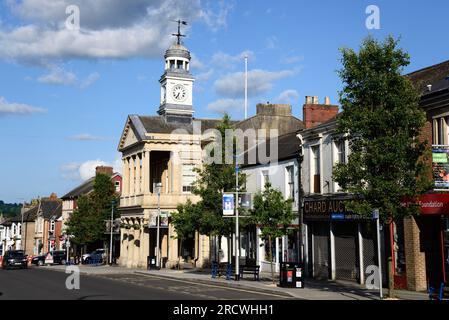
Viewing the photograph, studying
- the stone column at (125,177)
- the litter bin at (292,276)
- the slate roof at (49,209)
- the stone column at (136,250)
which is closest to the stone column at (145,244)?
the stone column at (136,250)

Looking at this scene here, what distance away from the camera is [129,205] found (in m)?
57.8

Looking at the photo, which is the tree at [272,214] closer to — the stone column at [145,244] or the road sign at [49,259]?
the stone column at [145,244]

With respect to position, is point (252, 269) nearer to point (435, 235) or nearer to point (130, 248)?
point (435, 235)

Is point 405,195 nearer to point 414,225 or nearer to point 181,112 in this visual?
point 414,225

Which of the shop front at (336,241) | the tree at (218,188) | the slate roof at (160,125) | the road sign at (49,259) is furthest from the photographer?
the road sign at (49,259)

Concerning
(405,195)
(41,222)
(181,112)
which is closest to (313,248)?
(405,195)

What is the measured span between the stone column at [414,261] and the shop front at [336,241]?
2.36 m

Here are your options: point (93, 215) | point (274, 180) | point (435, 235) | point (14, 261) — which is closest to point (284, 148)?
point (274, 180)

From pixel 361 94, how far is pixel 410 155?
3015mm

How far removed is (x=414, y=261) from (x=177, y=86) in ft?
122

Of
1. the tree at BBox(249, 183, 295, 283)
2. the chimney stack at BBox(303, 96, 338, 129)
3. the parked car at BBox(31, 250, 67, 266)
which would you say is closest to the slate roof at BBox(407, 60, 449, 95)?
the chimney stack at BBox(303, 96, 338, 129)

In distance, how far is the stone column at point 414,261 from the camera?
2436 centimetres

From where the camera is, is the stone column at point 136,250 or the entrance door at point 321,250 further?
the stone column at point 136,250
